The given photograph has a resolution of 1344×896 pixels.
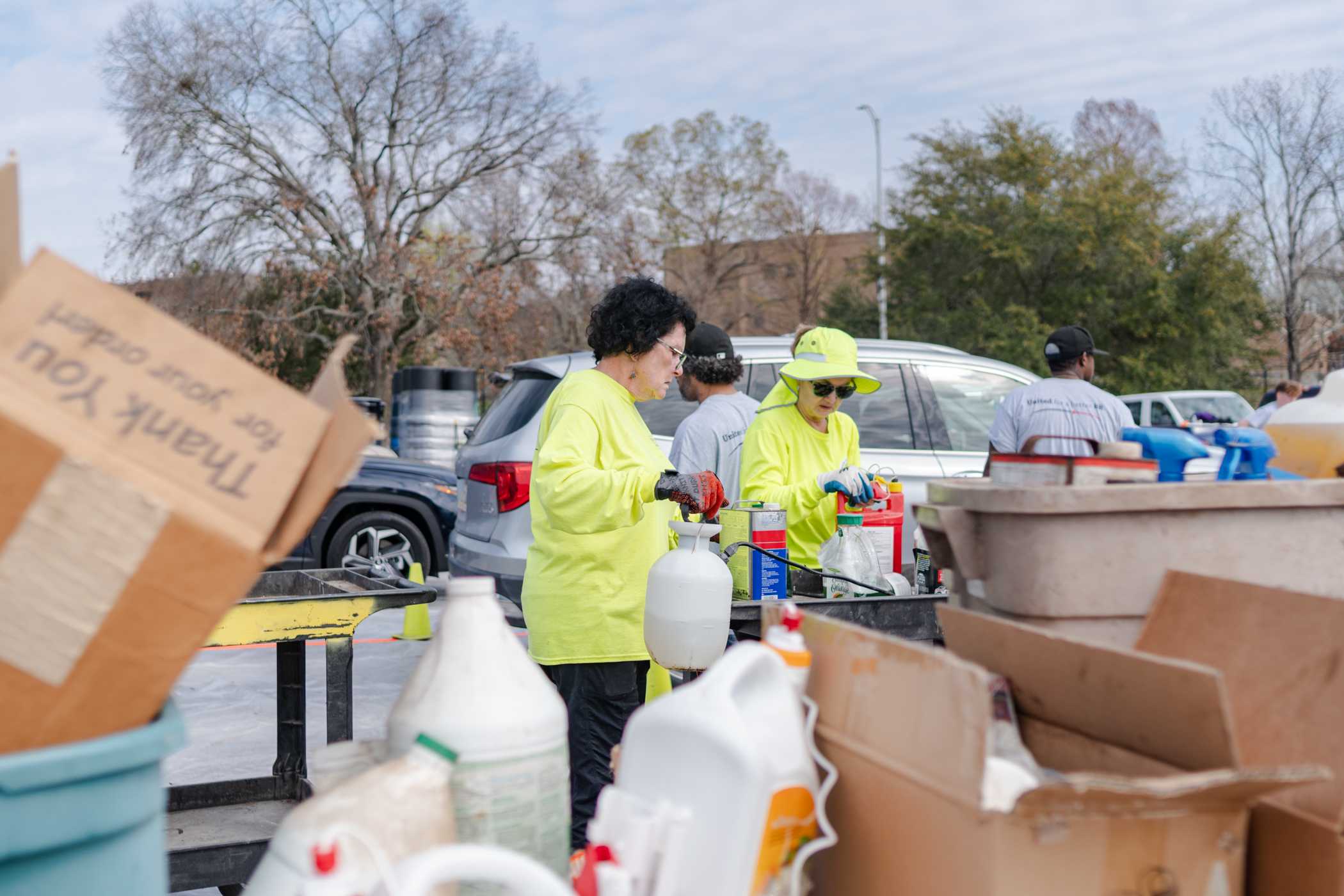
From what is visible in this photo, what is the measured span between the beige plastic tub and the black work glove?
3.68ft

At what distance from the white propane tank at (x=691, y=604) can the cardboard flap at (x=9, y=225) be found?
1.64 meters

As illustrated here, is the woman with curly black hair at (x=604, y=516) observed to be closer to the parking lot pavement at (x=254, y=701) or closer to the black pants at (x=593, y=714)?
the black pants at (x=593, y=714)

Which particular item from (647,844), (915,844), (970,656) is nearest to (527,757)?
(647,844)

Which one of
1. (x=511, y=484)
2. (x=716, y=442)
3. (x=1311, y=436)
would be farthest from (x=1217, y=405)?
(x=1311, y=436)

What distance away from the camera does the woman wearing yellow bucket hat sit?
390 cm

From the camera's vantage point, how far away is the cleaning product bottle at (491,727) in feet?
4.85

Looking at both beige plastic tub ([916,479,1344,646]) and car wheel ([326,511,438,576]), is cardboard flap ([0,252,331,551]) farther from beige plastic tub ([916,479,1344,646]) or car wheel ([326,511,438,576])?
car wheel ([326,511,438,576])

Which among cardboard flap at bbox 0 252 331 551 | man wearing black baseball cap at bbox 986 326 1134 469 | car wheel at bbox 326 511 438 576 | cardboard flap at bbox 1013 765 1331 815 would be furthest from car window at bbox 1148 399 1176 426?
cardboard flap at bbox 0 252 331 551

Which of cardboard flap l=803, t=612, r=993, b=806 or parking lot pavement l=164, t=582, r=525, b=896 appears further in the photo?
parking lot pavement l=164, t=582, r=525, b=896

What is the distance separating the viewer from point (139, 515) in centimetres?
125

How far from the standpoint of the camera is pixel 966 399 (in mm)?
6816

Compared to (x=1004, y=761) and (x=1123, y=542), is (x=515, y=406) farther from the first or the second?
(x=1004, y=761)

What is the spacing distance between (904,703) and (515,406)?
4.95 meters

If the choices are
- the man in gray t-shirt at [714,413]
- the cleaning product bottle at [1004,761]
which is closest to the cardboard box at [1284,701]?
the cleaning product bottle at [1004,761]
